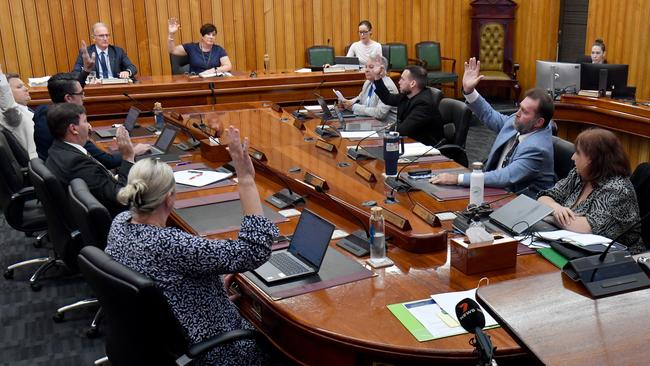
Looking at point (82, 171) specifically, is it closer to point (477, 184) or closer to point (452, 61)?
point (477, 184)

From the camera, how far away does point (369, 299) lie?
2.31 m

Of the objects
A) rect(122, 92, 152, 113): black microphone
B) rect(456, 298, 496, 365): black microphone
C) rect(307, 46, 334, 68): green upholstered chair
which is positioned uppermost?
rect(307, 46, 334, 68): green upholstered chair

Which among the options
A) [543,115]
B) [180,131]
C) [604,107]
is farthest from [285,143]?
[604,107]

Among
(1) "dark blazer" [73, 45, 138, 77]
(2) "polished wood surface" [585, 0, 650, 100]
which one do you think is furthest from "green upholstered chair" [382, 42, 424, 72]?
(1) "dark blazer" [73, 45, 138, 77]

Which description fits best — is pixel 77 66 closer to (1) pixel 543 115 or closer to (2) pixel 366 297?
(1) pixel 543 115

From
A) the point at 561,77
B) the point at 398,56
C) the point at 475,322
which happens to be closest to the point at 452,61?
the point at 398,56

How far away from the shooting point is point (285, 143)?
14.9ft

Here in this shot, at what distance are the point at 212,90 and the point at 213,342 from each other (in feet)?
15.3

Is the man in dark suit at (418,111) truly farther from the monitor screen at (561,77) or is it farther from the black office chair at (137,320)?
the black office chair at (137,320)

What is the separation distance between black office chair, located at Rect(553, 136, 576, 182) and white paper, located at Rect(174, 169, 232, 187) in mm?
1877

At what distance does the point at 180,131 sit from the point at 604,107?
12.2 feet

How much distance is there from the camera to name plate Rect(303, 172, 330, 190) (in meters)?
3.39

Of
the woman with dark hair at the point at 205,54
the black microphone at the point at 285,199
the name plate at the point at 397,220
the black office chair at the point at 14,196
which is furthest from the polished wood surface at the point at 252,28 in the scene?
the name plate at the point at 397,220

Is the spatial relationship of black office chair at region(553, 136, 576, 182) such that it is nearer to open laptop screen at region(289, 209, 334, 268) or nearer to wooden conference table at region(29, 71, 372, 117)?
open laptop screen at region(289, 209, 334, 268)
